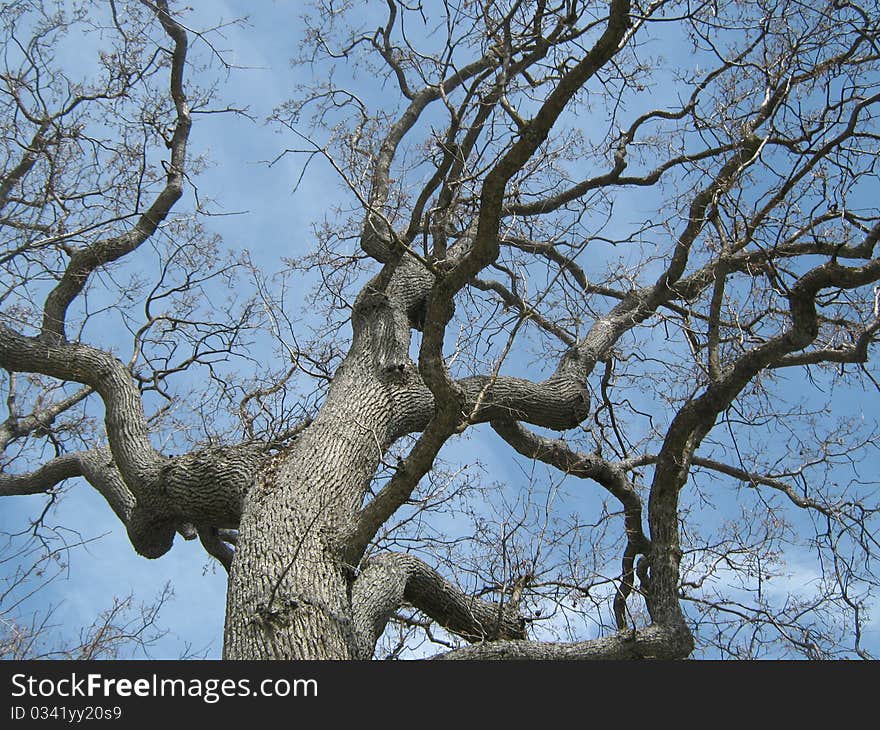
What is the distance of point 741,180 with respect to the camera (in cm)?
470

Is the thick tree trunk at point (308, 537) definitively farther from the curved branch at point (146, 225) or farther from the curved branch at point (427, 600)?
Result: the curved branch at point (146, 225)

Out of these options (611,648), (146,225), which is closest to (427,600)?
(611,648)

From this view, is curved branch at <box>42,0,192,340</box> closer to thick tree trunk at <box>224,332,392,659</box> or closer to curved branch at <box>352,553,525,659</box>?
thick tree trunk at <box>224,332,392,659</box>

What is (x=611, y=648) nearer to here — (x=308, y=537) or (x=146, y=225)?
(x=308, y=537)

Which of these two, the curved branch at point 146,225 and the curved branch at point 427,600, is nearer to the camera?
the curved branch at point 427,600

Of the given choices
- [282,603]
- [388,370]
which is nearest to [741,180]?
[388,370]

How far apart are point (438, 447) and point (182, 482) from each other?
5.15 ft

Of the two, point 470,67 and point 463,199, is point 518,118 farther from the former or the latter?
point 470,67

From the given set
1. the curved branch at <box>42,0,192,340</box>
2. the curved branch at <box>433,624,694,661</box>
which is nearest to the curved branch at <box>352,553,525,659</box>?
the curved branch at <box>433,624,694,661</box>

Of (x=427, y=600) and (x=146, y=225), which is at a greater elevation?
(x=146, y=225)

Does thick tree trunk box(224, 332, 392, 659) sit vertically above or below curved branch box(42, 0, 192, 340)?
below

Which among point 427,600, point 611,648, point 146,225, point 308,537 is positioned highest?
point 146,225

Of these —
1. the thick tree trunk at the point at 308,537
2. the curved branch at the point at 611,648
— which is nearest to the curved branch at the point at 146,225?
the thick tree trunk at the point at 308,537

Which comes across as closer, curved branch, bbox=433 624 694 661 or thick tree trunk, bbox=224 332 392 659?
thick tree trunk, bbox=224 332 392 659
